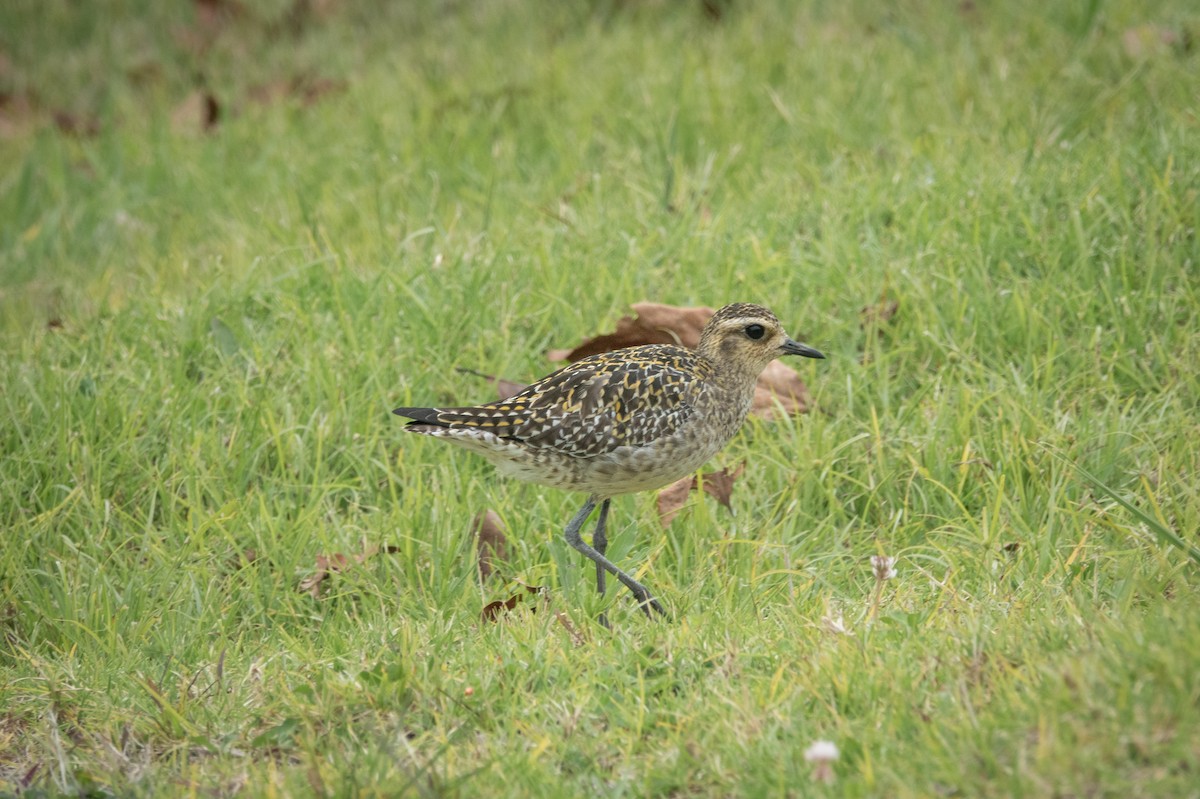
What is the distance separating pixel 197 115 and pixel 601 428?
22.8 ft

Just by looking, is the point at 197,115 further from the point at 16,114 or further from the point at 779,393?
the point at 779,393

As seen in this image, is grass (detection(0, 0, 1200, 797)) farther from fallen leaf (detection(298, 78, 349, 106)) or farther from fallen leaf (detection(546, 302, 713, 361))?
fallen leaf (detection(298, 78, 349, 106))

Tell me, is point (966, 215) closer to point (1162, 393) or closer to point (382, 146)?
point (1162, 393)

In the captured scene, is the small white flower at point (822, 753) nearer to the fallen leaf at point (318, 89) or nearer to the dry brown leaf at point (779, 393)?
the dry brown leaf at point (779, 393)

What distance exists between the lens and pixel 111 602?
5801mm

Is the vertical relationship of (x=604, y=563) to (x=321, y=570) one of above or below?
above

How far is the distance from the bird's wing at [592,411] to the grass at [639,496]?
1.47 ft

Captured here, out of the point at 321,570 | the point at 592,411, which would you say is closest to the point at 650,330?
the point at 592,411

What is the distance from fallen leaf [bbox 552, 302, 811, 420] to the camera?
22.3 ft

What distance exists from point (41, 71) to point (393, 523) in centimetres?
893

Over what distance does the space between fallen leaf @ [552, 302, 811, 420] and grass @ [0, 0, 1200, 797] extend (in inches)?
6.3

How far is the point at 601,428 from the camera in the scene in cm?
574

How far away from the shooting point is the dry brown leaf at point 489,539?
19.8ft

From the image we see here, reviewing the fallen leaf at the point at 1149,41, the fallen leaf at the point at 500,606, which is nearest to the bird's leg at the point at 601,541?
the fallen leaf at the point at 500,606
